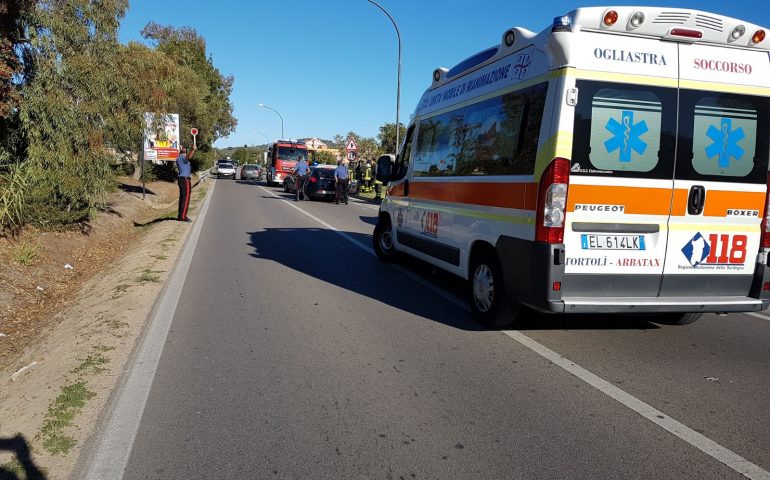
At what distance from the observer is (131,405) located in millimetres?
3896

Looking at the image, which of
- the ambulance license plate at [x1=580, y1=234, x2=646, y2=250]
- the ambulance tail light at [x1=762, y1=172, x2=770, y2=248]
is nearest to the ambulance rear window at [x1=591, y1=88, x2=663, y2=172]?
the ambulance license plate at [x1=580, y1=234, x2=646, y2=250]

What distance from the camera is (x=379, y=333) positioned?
568 cm

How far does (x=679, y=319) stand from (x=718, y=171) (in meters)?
1.91

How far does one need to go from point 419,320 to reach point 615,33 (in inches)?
132

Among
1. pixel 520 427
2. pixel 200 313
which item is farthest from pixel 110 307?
pixel 520 427

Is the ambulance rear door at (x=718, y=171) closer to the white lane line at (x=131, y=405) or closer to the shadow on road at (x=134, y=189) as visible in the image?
the white lane line at (x=131, y=405)

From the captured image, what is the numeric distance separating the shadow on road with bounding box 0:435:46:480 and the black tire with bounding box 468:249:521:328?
3930mm

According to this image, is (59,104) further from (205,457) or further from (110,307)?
(205,457)

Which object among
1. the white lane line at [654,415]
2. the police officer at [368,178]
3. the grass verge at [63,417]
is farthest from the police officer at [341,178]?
the grass verge at [63,417]

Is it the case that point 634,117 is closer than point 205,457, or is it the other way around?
point 205,457

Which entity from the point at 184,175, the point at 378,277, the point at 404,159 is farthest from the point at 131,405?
the point at 184,175

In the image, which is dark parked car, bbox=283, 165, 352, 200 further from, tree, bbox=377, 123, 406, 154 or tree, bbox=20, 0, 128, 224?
tree, bbox=377, 123, 406, 154

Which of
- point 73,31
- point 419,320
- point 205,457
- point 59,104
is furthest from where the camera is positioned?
point 73,31

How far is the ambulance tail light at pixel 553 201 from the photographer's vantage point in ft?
15.4
